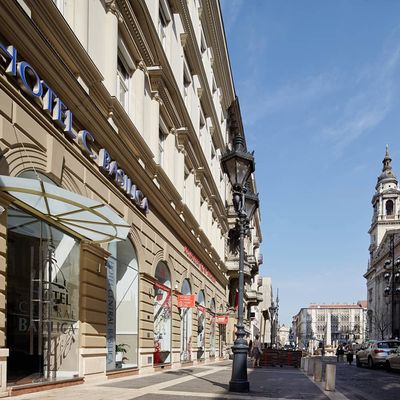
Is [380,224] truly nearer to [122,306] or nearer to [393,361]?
[393,361]

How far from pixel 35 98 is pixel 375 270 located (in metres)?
144

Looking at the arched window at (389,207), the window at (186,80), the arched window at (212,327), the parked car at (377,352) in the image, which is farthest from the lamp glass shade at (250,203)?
the arched window at (389,207)

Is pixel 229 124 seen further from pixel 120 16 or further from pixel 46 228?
pixel 46 228

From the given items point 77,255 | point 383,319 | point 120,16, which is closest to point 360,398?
point 77,255

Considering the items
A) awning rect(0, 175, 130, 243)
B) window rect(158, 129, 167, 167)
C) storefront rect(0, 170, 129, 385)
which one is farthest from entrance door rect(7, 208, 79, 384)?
window rect(158, 129, 167, 167)

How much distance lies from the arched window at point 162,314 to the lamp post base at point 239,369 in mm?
7210

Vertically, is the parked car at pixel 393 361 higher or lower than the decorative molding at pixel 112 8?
lower

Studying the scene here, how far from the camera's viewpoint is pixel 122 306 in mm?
16781

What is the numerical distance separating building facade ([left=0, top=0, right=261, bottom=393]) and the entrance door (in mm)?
37

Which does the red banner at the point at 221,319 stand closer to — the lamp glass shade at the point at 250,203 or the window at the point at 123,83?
the window at the point at 123,83

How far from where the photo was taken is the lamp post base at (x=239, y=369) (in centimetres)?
1255

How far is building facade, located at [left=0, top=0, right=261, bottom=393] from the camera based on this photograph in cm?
1014

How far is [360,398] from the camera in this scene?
43.7 ft

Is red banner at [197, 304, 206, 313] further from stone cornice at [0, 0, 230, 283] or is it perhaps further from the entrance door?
the entrance door
